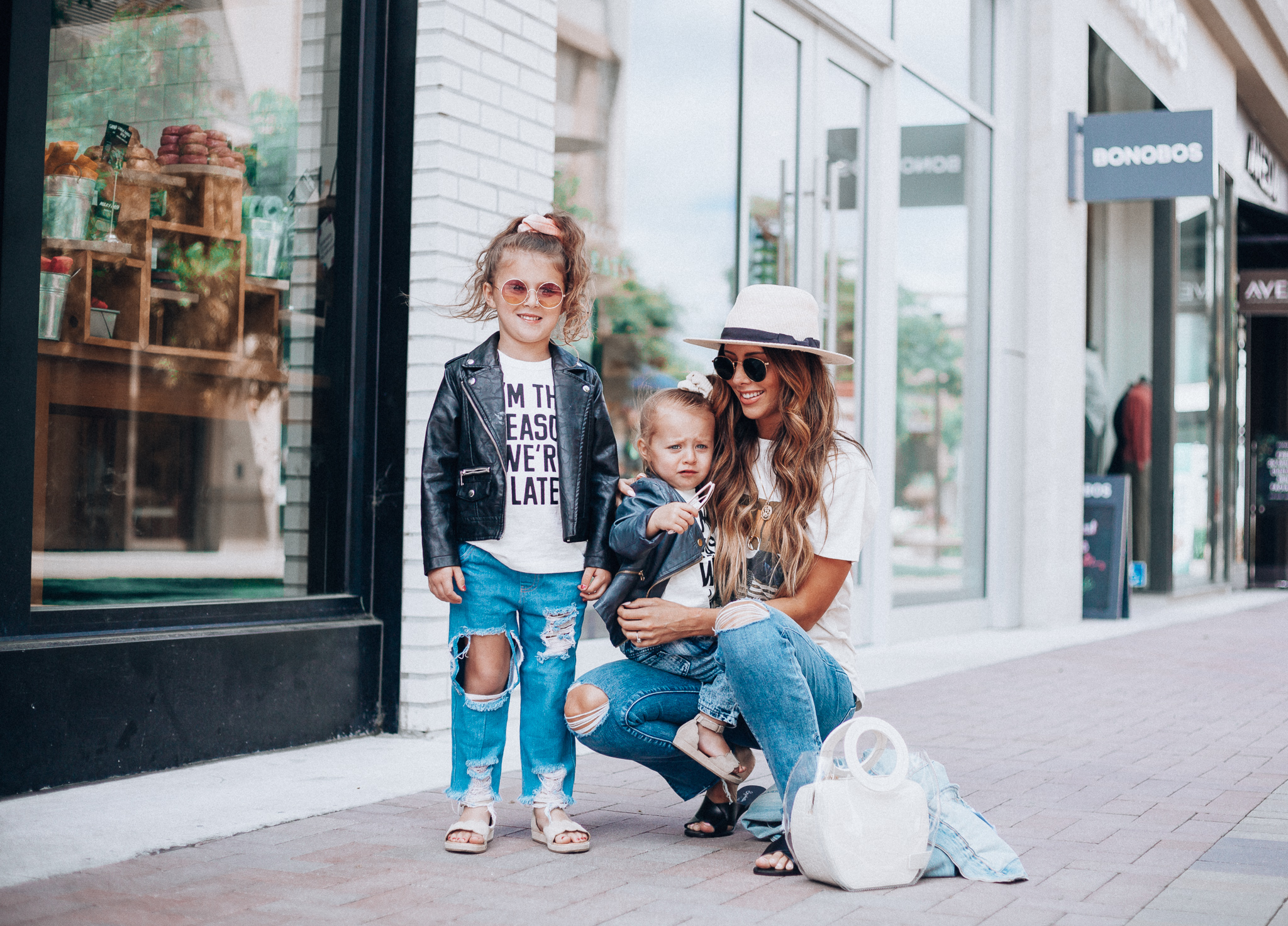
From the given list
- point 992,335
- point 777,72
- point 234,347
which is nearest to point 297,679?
point 234,347

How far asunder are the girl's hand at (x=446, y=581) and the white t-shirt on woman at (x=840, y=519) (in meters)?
0.75

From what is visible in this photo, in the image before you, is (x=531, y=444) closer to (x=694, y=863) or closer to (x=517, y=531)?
(x=517, y=531)

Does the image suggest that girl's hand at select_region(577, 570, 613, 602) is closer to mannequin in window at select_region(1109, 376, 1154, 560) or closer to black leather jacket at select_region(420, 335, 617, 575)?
black leather jacket at select_region(420, 335, 617, 575)

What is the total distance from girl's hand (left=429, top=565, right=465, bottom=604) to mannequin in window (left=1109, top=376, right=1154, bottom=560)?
12454 mm

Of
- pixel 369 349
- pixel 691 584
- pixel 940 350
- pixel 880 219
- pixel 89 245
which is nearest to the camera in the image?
pixel 691 584

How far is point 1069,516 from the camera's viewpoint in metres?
11.1

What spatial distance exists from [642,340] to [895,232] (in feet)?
8.96

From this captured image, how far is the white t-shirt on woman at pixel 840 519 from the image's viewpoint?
3.47 metres

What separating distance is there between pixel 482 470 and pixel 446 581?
0.96 ft

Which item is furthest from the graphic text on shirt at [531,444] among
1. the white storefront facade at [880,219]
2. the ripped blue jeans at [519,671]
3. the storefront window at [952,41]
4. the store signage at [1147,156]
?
the store signage at [1147,156]

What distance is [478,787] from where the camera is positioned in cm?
349

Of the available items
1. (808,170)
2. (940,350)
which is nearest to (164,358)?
(808,170)

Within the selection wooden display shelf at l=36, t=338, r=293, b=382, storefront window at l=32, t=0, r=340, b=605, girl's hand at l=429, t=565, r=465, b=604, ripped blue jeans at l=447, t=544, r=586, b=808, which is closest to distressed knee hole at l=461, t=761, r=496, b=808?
ripped blue jeans at l=447, t=544, r=586, b=808

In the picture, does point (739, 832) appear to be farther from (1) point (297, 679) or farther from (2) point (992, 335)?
(2) point (992, 335)
